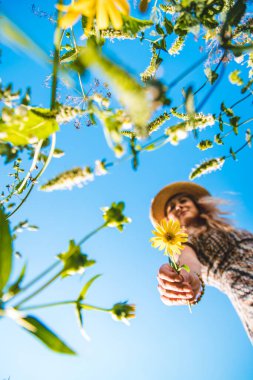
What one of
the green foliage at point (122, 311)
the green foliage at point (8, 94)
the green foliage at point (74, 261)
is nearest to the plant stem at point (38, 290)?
the green foliage at point (74, 261)

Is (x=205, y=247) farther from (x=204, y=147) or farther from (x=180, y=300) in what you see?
(x=204, y=147)

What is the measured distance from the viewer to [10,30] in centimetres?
26

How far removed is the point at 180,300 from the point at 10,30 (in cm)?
80

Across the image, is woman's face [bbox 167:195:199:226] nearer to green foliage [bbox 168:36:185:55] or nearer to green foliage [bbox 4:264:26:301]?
green foliage [bbox 168:36:185:55]

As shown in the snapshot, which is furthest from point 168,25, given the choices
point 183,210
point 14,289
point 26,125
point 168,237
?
point 183,210

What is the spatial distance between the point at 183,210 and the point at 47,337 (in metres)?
1.17

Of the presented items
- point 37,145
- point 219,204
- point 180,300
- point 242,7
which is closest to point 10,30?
point 37,145

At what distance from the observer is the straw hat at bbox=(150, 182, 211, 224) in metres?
1.62

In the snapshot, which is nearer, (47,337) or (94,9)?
(47,337)

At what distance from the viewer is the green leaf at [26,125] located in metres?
0.43

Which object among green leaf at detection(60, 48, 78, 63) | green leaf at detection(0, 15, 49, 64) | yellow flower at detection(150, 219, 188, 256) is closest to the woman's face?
yellow flower at detection(150, 219, 188, 256)

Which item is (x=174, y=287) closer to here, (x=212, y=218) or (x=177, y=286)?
(x=177, y=286)

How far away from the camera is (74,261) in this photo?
411mm

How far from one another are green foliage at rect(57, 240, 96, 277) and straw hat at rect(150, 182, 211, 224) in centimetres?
123
